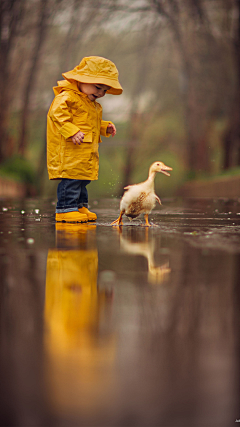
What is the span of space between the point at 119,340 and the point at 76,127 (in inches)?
148

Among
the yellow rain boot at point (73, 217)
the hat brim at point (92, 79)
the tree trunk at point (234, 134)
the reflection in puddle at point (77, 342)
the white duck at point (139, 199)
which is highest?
the tree trunk at point (234, 134)

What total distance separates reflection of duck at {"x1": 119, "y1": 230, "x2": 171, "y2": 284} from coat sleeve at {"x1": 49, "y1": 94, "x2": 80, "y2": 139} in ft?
4.31

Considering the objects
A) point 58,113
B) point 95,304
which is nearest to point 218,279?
point 95,304

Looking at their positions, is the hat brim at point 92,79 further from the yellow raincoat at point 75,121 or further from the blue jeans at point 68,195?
the blue jeans at point 68,195

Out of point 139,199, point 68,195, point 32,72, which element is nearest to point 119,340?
point 139,199

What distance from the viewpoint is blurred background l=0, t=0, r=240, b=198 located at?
15859mm

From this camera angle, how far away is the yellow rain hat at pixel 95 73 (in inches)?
197

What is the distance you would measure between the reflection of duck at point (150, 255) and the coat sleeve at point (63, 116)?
131 cm

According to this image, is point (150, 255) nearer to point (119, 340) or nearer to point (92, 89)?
point (119, 340)

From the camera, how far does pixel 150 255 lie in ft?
9.77

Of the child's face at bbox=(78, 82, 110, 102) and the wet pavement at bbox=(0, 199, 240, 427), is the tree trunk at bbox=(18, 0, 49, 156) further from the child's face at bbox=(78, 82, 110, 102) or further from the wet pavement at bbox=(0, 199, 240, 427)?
the wet pavement at bbox=(0, 199, 240, 427)

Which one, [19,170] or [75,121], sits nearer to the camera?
[75,121]

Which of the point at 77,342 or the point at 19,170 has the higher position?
the point at 19,170

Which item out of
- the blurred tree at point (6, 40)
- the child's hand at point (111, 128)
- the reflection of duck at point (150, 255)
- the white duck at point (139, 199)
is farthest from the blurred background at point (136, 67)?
the reflection of duck at point (150, 255)
